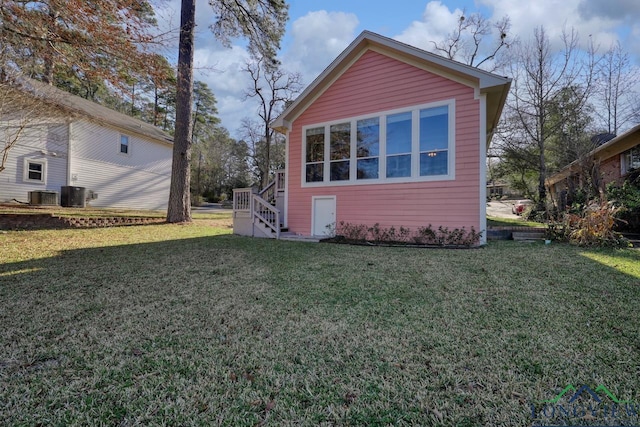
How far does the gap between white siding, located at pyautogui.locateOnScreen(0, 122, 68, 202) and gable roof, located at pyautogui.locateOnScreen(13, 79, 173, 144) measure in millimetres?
1223

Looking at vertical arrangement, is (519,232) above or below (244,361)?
above

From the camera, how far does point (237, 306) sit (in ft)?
9.96

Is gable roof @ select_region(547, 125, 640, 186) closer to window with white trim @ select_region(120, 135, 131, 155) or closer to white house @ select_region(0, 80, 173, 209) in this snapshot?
white house @ select_region(0, 80, 173, 209)

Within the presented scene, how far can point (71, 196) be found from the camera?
14070mm

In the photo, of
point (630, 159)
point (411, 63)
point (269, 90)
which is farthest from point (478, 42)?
point (411, 63)

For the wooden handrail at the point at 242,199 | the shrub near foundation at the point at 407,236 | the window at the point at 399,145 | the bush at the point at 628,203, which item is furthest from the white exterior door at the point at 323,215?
the bush at the point at 628,203

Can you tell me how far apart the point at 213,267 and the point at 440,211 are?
528cm

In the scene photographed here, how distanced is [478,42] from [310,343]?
23.9 meters

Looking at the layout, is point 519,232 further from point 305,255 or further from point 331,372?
point 331,372

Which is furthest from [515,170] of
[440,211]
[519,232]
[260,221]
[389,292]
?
[389,292]

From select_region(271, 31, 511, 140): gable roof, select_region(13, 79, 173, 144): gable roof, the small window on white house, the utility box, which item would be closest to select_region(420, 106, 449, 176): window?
select_region(271, 31, 511, 140): gable roof

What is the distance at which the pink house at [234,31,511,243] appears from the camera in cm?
679

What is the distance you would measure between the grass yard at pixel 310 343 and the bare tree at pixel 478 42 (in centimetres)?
1893

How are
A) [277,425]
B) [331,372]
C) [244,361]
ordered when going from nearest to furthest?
1. [277,425]
2. [331,372]
3. [244,361]
